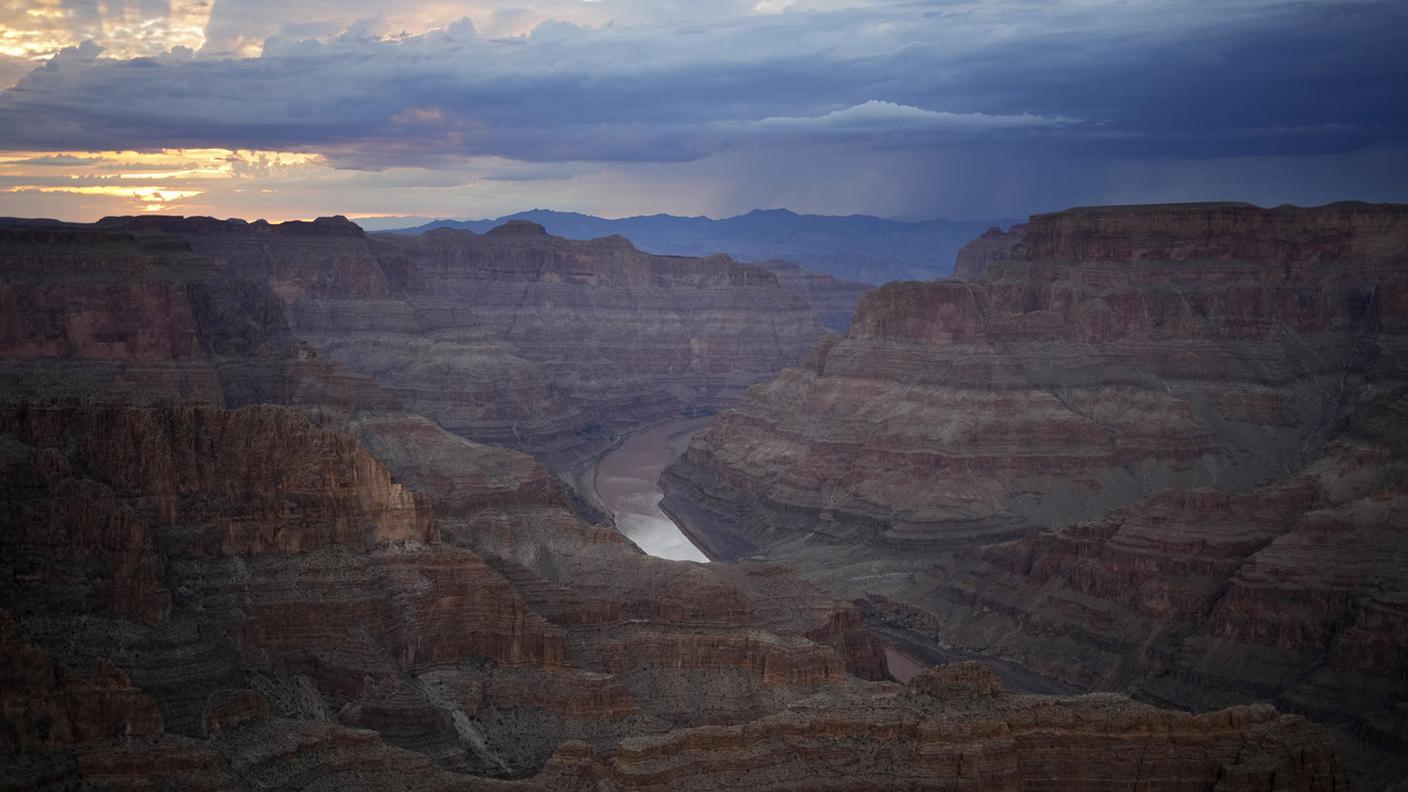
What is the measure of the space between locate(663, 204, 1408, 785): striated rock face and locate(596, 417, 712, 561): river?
2732 millimetres

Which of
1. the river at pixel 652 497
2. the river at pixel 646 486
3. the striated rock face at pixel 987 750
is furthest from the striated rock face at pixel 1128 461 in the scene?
the striated rock face at pixel 987 750

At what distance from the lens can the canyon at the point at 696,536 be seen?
161 ft

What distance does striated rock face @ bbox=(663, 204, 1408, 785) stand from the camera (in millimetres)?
74688

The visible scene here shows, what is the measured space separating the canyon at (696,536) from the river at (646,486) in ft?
8.41

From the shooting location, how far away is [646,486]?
13362 centimetres

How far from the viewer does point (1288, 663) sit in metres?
72.2

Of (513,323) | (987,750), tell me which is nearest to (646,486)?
(513,323)

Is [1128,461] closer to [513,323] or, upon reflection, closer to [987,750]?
[987,750]

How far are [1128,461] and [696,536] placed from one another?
29327mm

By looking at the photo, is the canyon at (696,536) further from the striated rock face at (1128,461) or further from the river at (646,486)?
the river at (646,486)

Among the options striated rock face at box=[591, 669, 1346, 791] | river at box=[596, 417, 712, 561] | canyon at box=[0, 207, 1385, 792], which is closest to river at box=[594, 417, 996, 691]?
river at box=[596, 417, 712, 561]

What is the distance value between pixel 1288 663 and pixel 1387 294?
196ft

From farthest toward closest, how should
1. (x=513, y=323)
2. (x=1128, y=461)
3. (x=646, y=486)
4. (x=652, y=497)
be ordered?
(x=513, y=323) → (x=646, y=486) → (x=652, y=497) → (x=1128, y=461)

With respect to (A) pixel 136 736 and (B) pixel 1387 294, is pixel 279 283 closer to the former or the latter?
(B) pixel 1387 294
